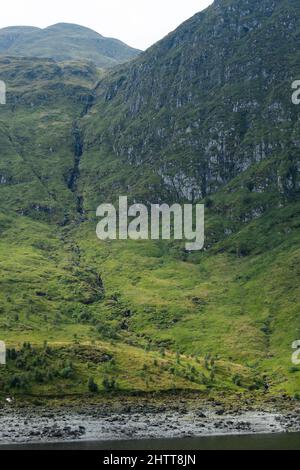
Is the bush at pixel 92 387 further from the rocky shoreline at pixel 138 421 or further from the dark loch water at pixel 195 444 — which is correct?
the dark loch water at pixel 195 444

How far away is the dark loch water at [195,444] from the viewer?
361 ft

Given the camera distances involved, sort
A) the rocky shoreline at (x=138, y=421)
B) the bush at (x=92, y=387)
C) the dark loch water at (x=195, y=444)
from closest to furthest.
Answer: the dark loch water at (x=195, y=444) < the rocky shoreline at (x=138, y=421) < the bush at (x=92, y=387)

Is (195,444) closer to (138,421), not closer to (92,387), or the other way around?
(138,421)

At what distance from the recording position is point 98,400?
160500 mm

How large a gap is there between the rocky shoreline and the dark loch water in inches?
208

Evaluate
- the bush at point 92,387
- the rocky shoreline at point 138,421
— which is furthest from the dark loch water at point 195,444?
the bush at point 92,387

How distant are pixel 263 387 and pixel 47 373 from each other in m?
66.2

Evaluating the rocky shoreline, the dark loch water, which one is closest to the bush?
the rocky shoreline

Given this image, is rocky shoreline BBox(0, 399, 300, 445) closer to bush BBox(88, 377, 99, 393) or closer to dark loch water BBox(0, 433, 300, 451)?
dark loch water BBox(0, 433, 300, 451)

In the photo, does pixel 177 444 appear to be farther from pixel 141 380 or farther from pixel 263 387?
pixel 263 387

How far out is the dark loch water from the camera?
110m

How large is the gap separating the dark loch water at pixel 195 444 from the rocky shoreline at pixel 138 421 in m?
5.28
